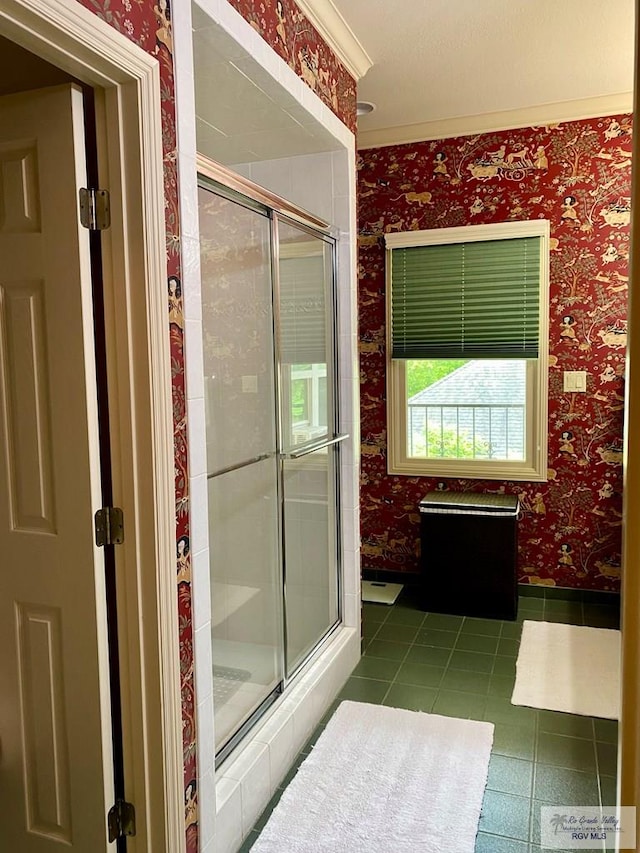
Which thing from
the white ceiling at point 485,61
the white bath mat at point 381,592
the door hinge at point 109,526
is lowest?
the white bath mat at point 381,592

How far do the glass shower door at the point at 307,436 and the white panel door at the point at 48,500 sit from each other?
1067 millimetres

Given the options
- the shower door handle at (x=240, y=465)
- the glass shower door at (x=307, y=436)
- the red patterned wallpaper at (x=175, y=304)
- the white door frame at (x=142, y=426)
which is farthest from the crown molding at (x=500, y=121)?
the white door frame at (x=142, y=426)

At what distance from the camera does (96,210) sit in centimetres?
154

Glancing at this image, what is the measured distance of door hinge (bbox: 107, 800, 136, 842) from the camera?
5.50 feet

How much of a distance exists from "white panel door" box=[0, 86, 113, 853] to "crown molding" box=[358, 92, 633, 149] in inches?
110

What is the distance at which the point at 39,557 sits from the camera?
1.67m

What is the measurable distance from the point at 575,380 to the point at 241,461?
7.42 ft

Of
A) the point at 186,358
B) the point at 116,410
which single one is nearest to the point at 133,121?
the point at 186,358

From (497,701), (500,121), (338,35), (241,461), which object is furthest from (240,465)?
(500,121)

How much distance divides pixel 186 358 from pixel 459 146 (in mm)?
2861

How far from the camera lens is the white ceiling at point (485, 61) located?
8.48 ft

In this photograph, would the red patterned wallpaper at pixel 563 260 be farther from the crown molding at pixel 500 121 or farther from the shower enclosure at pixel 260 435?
the shower enclosure at pixel 260 435

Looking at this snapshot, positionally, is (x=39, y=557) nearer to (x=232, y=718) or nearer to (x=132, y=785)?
(x=132, y=785)

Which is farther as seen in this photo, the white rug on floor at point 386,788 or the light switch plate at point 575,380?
the light switch plate at point 575,380
